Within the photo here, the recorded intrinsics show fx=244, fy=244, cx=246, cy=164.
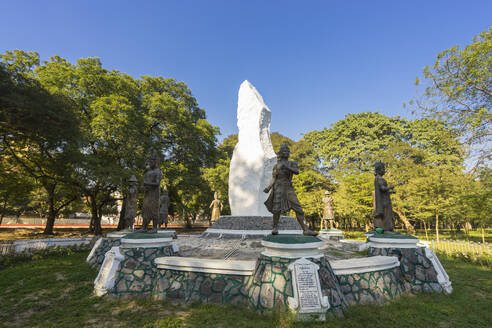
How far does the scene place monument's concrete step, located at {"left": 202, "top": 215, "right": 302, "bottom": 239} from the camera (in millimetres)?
10414

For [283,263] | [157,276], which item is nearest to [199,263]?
[157,276]

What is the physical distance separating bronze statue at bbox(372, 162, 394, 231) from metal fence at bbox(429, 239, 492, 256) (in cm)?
647

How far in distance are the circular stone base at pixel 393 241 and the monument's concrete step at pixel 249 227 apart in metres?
4.20

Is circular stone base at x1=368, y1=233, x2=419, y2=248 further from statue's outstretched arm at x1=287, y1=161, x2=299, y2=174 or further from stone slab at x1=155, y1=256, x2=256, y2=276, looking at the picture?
stone slab at x1=155, y1=256, x2=256, y2=276

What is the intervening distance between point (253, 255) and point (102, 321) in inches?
171

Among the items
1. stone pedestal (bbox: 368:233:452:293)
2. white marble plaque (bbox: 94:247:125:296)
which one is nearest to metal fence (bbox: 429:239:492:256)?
stone pedestal (bbox: 368:233:452:293)

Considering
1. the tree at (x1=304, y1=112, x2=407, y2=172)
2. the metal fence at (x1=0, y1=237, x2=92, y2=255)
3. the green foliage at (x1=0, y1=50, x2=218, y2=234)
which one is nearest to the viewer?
the metal fence at (x1=0, y1=237, x2=92, y2=255)

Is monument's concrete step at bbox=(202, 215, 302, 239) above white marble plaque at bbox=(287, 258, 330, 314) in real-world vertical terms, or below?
above

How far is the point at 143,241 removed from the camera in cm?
590

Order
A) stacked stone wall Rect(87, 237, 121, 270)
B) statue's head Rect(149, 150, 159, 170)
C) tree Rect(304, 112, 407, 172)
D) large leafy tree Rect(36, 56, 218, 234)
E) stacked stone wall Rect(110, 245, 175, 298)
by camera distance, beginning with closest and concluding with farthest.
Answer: stacked stone wall Rect(110, 245, 175, 298)
statue's head Rect(149, 150, 159, 170)
stacked stone wall Rect(87, 237, 121, 270)
large leafy tree Rect(36, 56, 218, 234)
tree Rect(304, 112, 407, 172)

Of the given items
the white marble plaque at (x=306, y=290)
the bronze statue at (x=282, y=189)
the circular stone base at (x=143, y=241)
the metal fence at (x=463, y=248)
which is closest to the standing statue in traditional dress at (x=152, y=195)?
the circular stone base at (x=143, y=241)

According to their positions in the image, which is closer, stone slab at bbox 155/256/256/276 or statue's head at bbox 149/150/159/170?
stone slab at bbox 155/256/256/276

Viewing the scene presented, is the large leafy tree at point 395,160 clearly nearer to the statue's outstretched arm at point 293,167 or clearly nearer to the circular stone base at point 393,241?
the circular stone base at point 393,241

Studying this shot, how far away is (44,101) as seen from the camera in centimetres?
1189
